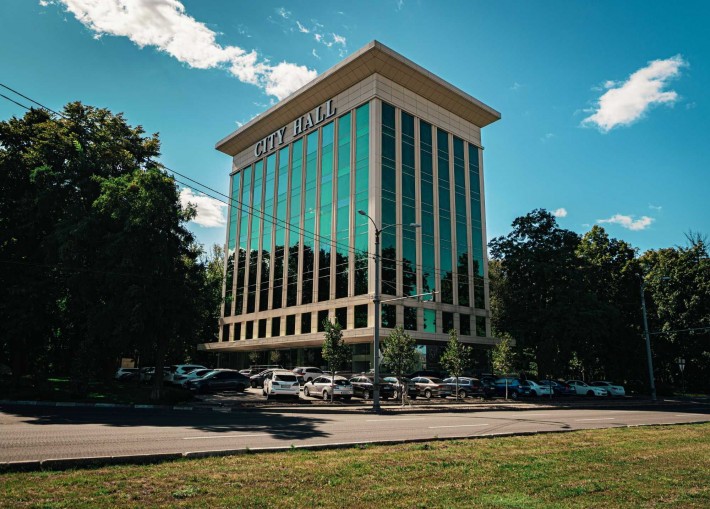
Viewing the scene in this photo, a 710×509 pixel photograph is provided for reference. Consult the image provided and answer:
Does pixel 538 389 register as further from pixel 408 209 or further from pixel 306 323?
pixel 306 323

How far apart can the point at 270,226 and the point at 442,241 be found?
20781 mm

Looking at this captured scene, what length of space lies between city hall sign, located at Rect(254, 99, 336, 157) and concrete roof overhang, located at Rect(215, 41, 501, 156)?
741mm

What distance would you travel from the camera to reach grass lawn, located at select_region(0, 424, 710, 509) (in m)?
6.20

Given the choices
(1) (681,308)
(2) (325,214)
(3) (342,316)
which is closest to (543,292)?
(1) (681,308)

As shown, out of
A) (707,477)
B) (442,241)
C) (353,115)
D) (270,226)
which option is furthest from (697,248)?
(707,477)

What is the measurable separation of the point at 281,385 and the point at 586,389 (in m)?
30.1

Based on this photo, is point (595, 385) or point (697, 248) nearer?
point (595, 385)

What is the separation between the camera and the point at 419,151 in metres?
51.8

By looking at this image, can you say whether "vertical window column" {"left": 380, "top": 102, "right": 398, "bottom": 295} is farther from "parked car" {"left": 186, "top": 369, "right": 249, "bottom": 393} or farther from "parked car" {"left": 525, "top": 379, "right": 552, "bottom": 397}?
"parked car" {"left": 186, "top": 369, "right": 249, "bottom": 393}

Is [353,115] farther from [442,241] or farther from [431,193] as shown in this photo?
[442,241]

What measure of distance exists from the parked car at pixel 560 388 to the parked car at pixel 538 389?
31 centimetres

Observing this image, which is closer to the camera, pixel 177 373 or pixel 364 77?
pixel 177 373

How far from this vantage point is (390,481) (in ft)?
24.3

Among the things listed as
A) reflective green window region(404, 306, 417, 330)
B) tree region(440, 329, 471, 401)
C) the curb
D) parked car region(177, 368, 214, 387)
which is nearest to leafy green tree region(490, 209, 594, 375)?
reflective green window region(404, 306, 417, 330)
